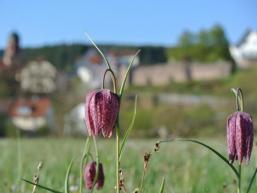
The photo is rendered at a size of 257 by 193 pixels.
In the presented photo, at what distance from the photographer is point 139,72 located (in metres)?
42.8

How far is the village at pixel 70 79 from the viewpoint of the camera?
101ft

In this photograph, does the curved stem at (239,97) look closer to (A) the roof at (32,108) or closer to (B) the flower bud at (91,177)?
(B) the flower bud at (91,177)

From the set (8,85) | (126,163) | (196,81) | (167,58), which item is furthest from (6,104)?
(126,163)

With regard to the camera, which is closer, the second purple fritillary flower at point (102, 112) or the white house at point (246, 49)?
the second purple fritillary flower at point (102, 112)

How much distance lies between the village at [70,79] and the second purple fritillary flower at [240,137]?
22.3m

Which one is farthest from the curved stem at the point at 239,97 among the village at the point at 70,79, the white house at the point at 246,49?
the white house at the point at 246,49

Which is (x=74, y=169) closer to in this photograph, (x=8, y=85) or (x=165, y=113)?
(x=165, y=113)

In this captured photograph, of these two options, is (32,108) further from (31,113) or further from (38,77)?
(38,77)

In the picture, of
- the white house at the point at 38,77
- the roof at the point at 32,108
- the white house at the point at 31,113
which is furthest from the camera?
the white house at the point at 38,77

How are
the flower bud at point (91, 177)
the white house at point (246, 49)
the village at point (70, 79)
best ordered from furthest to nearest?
the white house at point (246, 49)
the village at point (70, 79)
the flower bud at point (91, 177)

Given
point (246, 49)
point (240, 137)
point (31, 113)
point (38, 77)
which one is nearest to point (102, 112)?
point (240, 137)

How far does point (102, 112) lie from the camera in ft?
3.32

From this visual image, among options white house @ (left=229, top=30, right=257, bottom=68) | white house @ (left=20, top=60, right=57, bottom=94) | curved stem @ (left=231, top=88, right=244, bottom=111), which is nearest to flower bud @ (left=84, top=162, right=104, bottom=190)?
curved stem @ (left=231, top=88, right=244, bottom=111)

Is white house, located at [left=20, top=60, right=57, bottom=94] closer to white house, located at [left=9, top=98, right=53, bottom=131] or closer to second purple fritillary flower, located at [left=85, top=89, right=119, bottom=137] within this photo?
white house, located at [left=9, top=98, right=53, bottom=131]
